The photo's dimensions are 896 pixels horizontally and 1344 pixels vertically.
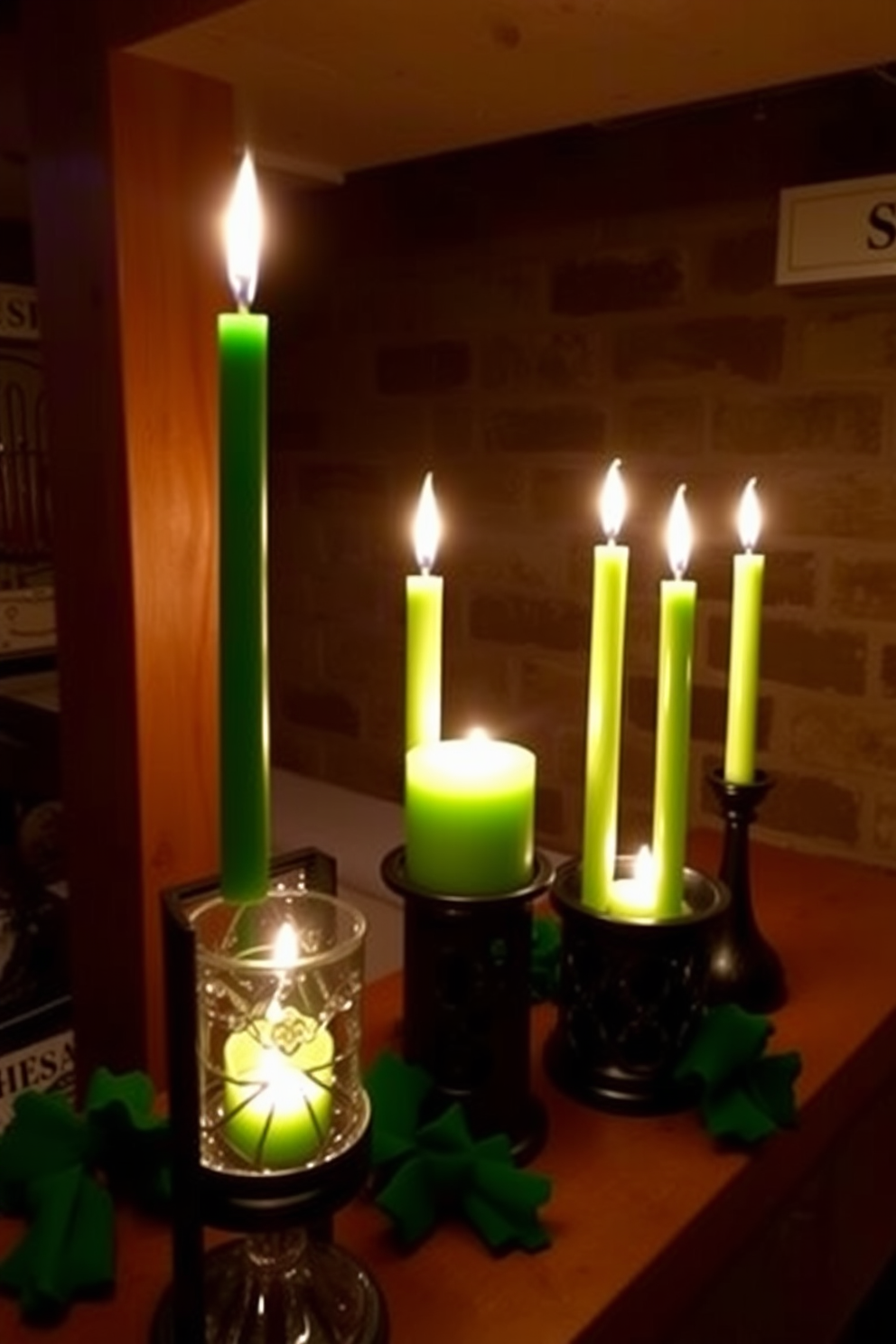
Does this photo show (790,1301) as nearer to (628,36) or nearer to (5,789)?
(628,36)

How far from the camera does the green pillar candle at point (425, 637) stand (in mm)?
654

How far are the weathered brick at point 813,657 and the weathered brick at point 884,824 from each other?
12cm

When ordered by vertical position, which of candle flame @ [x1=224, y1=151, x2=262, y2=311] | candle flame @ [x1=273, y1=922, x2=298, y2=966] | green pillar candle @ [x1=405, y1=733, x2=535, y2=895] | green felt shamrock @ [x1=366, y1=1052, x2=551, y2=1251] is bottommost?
green felt shamrock @ [x1=366, y1=1052, x2=551, y2=1251]

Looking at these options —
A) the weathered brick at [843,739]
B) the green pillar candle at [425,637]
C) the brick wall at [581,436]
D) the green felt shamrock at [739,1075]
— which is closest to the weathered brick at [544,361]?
the brick wall at [581,436]

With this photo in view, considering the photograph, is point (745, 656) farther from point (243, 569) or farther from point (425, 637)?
point (243, 569)

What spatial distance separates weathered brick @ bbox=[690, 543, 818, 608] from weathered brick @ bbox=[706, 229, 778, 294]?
293mm

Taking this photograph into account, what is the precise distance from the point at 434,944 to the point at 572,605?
953 mm

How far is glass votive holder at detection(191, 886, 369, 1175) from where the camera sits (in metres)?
0.48

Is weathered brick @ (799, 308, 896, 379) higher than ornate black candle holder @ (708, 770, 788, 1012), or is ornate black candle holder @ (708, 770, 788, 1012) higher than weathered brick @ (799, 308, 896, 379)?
weathered brick @ (799, 308, 896, 379)

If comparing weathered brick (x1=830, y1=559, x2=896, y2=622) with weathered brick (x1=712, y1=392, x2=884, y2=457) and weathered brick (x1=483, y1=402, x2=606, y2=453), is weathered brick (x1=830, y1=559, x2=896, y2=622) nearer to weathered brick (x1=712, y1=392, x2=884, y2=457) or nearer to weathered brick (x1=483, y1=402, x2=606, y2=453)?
weathered brick (x1=712, y1=392, x2=884, y2=457)

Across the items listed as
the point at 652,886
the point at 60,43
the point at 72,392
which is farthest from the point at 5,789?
the point at 652,886

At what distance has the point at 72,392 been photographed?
0.89m

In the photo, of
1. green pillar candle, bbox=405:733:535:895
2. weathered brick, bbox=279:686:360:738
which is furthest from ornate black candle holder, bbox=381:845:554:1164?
weathered brick, bbox=279:686:360:738

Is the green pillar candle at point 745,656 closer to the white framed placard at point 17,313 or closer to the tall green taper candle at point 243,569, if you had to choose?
the tall green taper candle at point 243,569
